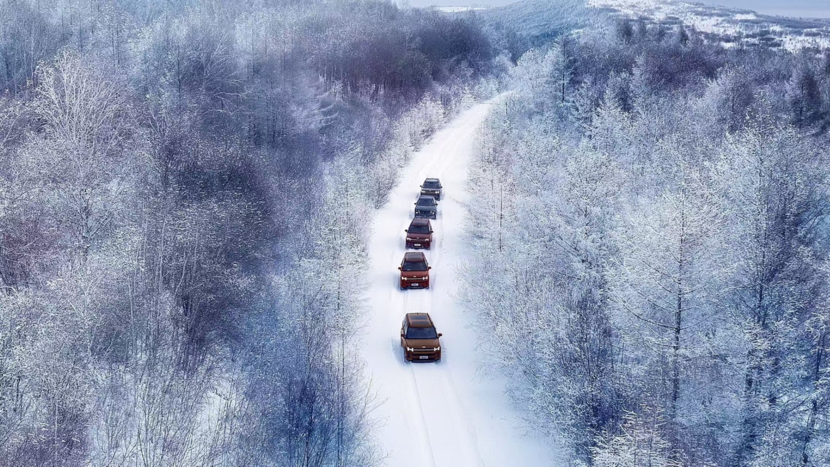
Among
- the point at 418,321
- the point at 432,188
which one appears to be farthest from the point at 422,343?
the point at 432,188

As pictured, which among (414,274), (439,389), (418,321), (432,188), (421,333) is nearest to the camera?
(439,389)

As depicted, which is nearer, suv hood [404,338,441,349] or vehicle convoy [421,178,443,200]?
suv hood [404,338,441,349]

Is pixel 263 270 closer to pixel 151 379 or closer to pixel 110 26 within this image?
pixel 151 379

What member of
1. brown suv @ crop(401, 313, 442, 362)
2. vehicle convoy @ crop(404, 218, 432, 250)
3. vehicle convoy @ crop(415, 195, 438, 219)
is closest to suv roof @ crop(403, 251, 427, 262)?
vehicle convoy @ crop(404, 218, 432, 250)

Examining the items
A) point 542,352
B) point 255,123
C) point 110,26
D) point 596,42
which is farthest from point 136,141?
point 596,42

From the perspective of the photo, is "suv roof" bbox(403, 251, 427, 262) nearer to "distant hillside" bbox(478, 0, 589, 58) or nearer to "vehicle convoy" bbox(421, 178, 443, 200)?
"vehicle convoy" bbox(421, 178, 443, 200)

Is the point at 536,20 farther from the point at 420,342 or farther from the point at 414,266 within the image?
the point at 420,342

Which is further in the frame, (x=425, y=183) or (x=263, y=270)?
(x=425, y=183)
